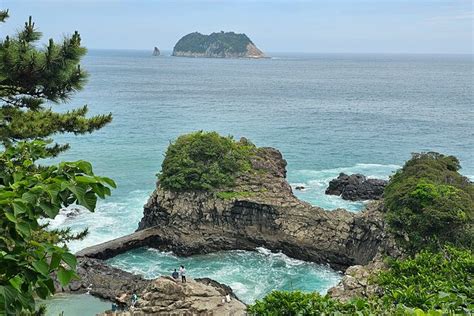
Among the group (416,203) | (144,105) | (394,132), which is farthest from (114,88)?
(416,203)

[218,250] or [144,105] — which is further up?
[144,105]

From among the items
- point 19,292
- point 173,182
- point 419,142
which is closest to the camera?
point 19,292

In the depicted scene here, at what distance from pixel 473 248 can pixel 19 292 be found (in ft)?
63.7

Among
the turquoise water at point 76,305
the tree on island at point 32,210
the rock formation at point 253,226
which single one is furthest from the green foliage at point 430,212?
the tree on island at point 32,210

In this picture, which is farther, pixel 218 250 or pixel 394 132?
pixel 394 132

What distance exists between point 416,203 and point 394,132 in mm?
37798

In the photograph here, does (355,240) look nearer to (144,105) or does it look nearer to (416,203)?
(416,203)

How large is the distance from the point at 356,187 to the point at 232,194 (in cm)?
1231

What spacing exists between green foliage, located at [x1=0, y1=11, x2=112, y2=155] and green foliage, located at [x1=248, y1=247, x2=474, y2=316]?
22.0 ft

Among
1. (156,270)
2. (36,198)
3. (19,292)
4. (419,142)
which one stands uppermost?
(36,198)

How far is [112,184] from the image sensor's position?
13.1 feet

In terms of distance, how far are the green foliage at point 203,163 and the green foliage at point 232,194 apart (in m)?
0.73

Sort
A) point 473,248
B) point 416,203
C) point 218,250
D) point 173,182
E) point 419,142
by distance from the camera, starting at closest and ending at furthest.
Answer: point 473,248 < point 416,203 < point 218,250 < point 173,182 < point 419,142

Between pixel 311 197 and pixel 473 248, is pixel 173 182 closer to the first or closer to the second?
pixel 311 197
